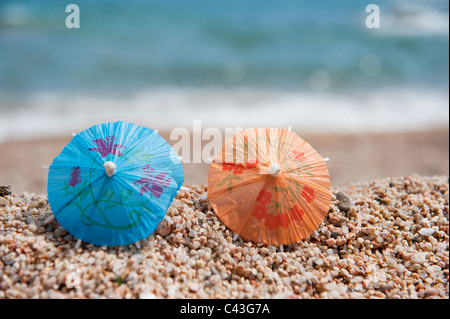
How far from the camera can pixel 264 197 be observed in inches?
126

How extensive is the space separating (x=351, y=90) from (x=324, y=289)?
6358mm

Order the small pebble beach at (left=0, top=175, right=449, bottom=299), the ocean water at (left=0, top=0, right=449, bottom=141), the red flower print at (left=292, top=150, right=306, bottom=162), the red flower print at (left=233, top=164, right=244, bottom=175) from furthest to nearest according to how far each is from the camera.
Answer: the ocean water at (left=0, top=0, right=449, bottom=141)
the red flower print at (left=292, top=150, right=306, bottom=162)
the red flower print at (left=233, top=164, right=244, bottom=175)
the small pebble beach at (left=0, top=175, right=449, bottom=299)

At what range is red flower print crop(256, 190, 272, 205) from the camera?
3207 millimetres

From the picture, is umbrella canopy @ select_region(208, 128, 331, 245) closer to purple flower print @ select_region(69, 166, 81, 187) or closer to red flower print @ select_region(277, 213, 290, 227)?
red flower print @ select_region(277, 213, 290, 227)

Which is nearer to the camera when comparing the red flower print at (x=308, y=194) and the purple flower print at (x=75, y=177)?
the purple flower print at (x=75, y=177)

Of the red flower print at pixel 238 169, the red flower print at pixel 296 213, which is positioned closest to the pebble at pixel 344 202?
the red flower print at pixel 296 213

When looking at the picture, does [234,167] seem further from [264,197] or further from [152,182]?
[152,182]

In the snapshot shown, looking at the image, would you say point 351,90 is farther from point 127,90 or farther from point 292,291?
point 292,291

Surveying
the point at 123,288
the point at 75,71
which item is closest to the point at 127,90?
the point at 75,71

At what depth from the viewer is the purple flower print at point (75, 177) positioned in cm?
297

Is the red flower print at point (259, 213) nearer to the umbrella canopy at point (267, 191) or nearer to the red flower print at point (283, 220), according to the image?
the umbrella canopy at point (267, 191)

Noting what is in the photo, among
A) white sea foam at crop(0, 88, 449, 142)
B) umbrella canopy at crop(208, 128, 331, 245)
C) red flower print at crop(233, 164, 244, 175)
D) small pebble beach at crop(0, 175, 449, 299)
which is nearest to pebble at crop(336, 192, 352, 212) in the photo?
small pebble beach at crop(0, 175, 449, 299)

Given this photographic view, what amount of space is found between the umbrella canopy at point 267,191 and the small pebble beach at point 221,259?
14 centimetres

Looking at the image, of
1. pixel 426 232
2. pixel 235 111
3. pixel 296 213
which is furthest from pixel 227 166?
pixel 235 111
